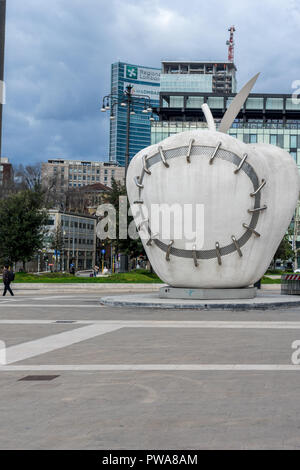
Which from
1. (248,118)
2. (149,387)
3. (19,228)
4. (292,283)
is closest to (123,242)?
(19,228)

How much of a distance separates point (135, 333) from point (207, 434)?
9.22 m

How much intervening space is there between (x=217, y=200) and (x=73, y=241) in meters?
85.9

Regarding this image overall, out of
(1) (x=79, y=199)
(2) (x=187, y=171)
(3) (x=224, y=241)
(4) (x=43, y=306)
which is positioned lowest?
(4) (x=43, y=306)

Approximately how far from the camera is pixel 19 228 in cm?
4562

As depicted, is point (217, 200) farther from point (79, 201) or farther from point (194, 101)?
point (79, 201)

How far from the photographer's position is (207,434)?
6188 mm

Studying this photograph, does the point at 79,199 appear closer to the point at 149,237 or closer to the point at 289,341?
the point at 149,237

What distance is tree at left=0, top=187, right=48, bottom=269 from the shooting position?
4559cm

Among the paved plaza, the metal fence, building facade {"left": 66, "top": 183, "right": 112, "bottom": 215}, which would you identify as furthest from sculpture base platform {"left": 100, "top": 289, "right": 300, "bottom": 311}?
building facade {"left": 66, "top": 183, "right": 112, "bottom": 215}

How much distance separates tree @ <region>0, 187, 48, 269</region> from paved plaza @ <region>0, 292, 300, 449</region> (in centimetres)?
2926

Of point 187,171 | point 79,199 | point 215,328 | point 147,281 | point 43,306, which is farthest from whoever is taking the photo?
point 79,199

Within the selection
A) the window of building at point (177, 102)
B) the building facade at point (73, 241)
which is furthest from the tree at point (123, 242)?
the window of building at point (177, 102)

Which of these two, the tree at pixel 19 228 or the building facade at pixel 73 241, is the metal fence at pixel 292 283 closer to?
the tree at pixel 19 228
